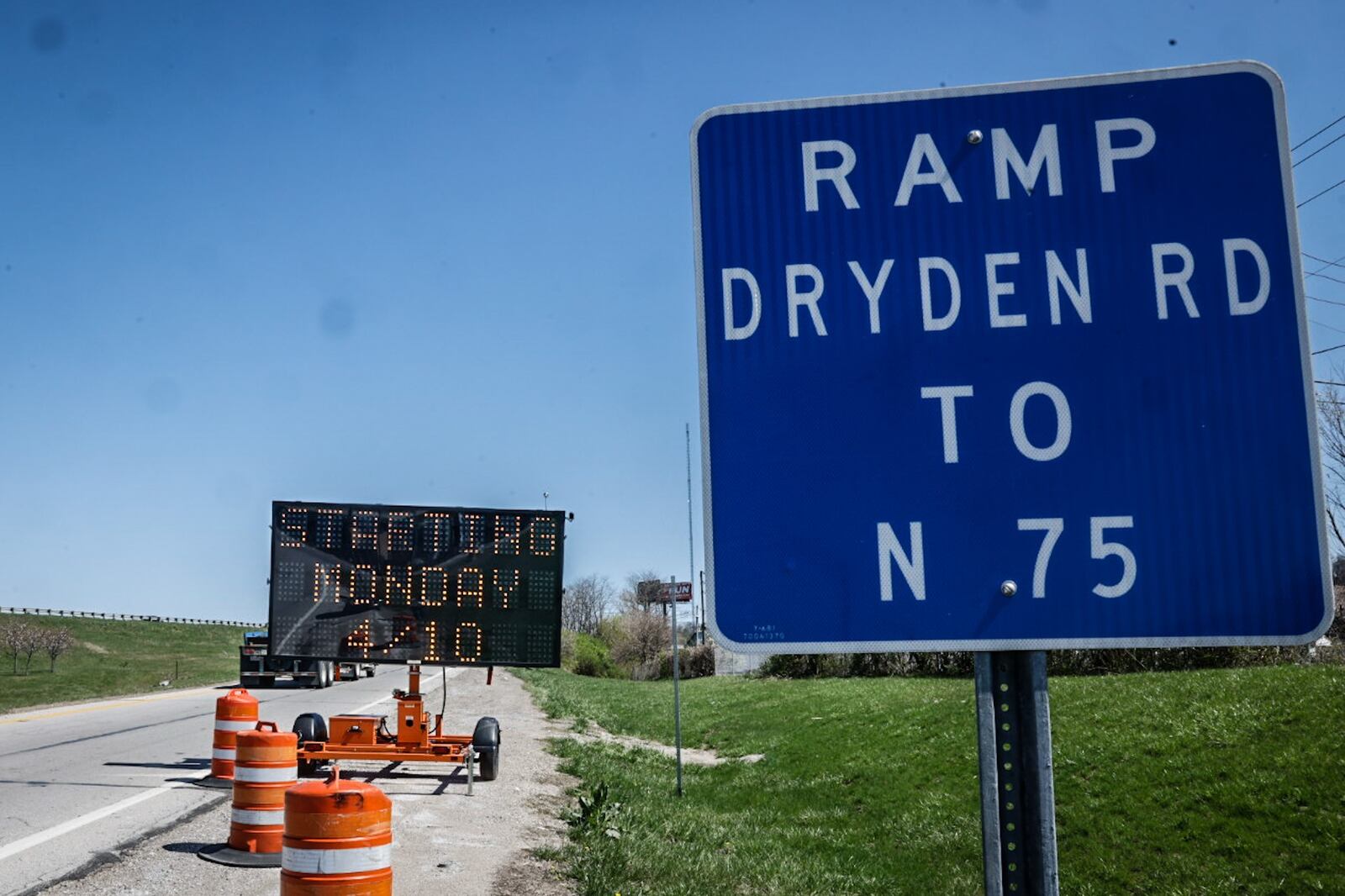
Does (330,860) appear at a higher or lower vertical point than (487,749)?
higher

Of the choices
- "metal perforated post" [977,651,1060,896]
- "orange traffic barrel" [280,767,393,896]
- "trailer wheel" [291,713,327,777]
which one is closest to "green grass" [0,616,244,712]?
"trailer wheel" [291,713,327,777]

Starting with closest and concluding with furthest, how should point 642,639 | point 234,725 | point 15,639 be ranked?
1. point 234,725
2. point 15,639
3. point 642,639

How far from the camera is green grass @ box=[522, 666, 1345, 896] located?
404 inches

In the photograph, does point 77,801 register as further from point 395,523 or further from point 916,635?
point 916,635

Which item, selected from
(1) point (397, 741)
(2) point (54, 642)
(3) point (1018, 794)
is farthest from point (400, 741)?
(2) point (54, 642)

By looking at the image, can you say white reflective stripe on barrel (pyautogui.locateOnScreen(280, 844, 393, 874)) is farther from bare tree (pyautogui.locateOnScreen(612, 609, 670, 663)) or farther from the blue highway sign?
bare tree (pyautogui.locateOnScreen(612, 609, 670, 663))

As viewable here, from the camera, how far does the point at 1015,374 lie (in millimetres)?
1990

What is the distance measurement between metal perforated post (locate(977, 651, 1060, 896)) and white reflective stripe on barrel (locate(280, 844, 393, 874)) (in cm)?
549

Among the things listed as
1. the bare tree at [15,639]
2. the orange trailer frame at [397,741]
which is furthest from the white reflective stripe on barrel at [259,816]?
the bare tree at [15,639]

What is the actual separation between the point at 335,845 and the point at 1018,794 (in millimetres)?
5569

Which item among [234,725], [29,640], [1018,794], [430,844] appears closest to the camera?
[1018,794]

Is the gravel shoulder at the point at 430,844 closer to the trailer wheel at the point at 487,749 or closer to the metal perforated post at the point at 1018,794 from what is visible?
the trailer wheel at the point at 487,749

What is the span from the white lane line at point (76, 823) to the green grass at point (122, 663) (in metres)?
16.8

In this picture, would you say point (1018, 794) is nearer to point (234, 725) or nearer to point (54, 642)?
point (234, 725)
